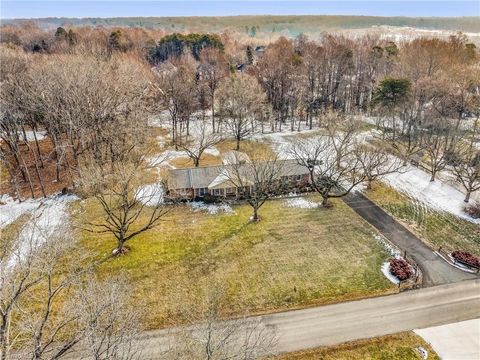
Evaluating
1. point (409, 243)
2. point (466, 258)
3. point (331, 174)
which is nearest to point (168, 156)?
point (331, 174)

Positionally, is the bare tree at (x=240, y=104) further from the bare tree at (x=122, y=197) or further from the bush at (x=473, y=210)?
the bush at (x=473, y=210)

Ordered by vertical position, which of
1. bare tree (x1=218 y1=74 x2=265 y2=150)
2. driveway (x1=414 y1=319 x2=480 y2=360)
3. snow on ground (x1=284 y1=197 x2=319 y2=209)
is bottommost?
driveway (x1=414 y1=319 x2=480 y2=360)

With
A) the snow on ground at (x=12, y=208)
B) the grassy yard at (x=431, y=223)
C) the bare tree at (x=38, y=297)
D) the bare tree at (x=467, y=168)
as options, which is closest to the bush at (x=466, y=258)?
the grassy yard at (x=431, y=223)

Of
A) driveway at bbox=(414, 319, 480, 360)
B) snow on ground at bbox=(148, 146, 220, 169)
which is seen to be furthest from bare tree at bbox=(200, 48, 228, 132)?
driveway at bbox=(414, 319, 480, 360)

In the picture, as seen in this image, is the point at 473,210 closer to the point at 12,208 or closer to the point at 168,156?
the point at 168,156

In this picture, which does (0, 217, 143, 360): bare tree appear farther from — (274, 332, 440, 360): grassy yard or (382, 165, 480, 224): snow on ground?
(382, 165, 480, 224): snow on ground

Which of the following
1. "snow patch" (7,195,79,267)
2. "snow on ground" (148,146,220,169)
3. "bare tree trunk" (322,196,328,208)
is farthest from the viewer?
"snow on ground" (148,146,220,169)
